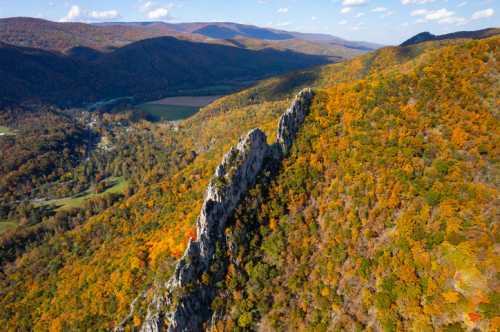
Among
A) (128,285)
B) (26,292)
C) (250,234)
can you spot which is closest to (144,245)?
(128,285)

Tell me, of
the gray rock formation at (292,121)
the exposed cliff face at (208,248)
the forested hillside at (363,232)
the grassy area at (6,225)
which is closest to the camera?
A: the forested hillside at (363,232)

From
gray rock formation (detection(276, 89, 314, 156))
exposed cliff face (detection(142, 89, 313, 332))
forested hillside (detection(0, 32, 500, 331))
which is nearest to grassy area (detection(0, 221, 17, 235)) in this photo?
forested hillside (detection(0, 32, 500, 331))

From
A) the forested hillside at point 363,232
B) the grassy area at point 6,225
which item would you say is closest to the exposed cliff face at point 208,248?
the forested hillside at point 363,232

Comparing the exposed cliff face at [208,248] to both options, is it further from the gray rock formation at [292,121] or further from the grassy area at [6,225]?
the grassy area at [6,225]

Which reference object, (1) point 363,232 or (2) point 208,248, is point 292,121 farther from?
(2) point 208,248

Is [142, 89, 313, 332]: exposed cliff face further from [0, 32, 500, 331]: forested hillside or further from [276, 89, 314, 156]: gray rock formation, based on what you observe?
[0, 32, 500, 331]: forested hillside

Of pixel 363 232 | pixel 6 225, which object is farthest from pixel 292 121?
pixel 6 225

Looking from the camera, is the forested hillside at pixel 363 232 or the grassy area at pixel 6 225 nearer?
the forested hillside at pixel 363 232
